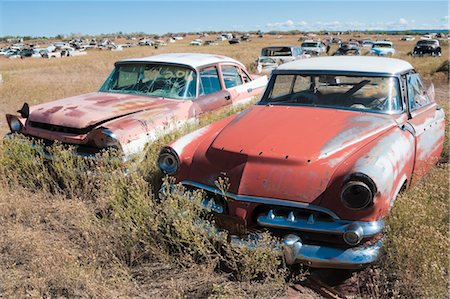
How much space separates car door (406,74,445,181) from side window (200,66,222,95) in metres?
2.96

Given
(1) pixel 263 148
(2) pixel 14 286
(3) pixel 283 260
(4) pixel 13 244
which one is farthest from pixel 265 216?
(4) pixel 13 244

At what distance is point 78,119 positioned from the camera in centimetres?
507

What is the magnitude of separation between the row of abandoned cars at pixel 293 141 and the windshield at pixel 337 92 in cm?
1

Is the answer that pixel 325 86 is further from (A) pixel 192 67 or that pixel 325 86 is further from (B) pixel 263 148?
(A) pixel 192 67

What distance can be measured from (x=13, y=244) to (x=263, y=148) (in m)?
2.42

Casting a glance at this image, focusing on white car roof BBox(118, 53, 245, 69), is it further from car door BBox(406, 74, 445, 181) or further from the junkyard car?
car door BBox(406, 74, 445, 181)

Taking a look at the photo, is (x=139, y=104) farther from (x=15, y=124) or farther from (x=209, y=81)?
(x=15, y=124)

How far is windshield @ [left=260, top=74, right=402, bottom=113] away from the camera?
436 cm

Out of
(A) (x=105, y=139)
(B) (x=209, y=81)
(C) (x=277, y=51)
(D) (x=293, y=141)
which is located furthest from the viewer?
(C) (x=277, y=51)

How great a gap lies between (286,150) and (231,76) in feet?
13.6

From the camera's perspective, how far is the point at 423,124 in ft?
14.5

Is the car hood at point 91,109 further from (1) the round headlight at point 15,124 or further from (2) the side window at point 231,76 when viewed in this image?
(2) the side window at point 231,76

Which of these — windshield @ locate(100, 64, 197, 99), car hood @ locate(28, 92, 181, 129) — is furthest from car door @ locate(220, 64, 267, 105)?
car hood @ locate(28, 92, 181, 129)

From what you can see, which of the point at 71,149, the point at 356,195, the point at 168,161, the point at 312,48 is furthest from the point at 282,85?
the point at 312,48
